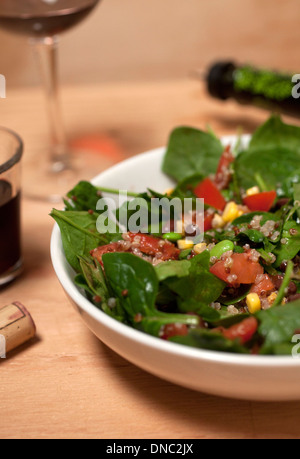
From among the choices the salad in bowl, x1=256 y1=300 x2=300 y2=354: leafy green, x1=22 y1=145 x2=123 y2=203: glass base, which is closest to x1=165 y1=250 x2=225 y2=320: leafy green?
the salad in bowl

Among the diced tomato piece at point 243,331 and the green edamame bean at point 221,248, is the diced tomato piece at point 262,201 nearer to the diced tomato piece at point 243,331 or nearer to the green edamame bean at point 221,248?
the green edamame bean at point 221,248

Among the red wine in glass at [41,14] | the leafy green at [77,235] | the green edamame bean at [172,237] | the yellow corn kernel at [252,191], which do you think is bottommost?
the green edamame bean at [172,237]

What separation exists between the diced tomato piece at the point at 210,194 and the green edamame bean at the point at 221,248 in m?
0.25

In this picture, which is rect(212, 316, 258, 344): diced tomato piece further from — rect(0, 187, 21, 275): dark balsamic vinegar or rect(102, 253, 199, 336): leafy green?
rect(0, 187, 21, 275): dark balsamic vinegar

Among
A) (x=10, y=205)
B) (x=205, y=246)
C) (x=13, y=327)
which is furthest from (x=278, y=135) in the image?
(x=13, y=327)

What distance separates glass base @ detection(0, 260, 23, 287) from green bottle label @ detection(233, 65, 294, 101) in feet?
3.59

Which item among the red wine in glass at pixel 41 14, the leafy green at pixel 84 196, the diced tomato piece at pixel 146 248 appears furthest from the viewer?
the red wine in glass at pixel 41 14

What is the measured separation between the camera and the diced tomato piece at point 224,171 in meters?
1.51

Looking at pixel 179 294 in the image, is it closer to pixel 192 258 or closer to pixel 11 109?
pixel 192 258

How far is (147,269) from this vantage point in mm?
1059

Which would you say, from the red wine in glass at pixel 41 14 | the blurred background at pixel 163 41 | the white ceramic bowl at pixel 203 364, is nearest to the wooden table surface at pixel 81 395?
the white ceramic bowl at pixel 203 364

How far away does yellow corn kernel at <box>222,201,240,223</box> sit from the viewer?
138 cm

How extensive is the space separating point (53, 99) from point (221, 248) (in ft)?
3.73
